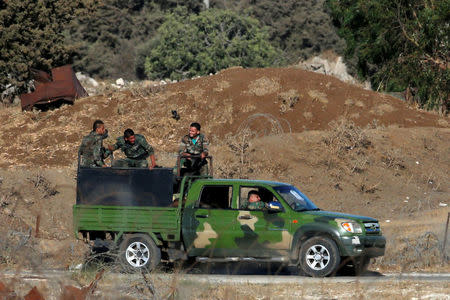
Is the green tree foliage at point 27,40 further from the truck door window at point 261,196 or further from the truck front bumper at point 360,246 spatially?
the truck front bumper at point 360,246

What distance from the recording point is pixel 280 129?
2891 cm

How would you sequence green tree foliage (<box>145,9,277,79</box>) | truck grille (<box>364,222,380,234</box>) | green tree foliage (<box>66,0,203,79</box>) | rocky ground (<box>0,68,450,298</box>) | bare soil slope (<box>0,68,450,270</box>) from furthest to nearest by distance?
green tree foliage (<box>66,0,203,79</box>) → green tree foliage (<box>145,9,277,79</box>) → bare soil slope (<box>0,68,450,270</box>) → rocky ground (<box>0,68,450,298</box>) → truck grille (<box>364,222,380,234</box>)

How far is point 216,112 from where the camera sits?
98.3ft

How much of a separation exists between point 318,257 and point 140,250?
2838mm

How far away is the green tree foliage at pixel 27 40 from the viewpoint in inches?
1469

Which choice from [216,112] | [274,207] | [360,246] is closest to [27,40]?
[216,112]

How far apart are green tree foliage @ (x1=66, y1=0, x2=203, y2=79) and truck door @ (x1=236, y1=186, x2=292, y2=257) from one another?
46.5m

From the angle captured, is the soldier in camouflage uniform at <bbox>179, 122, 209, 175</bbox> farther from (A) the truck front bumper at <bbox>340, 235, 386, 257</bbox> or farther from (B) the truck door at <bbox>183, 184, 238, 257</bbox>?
(A) the truck front bumper at <bbox>340, 235, 386, 257</bbox>

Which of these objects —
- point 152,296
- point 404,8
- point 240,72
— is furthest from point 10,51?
point 152,296

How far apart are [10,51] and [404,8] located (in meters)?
17.6

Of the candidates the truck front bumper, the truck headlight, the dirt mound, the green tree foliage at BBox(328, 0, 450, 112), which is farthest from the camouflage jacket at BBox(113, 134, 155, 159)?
the green tree foliage at BBox(328, 0, 450, 112)

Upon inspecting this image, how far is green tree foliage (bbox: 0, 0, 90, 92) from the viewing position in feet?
122

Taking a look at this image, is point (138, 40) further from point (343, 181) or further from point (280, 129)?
point (343, 181)

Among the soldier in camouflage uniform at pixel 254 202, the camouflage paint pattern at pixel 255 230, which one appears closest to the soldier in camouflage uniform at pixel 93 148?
the camouflage paint pattern at pixel 255 230
